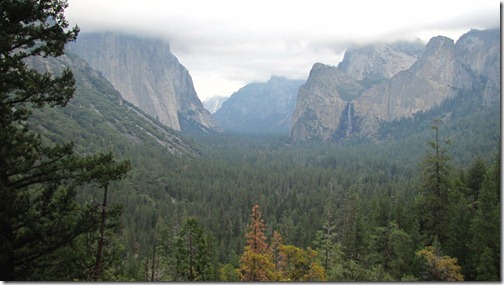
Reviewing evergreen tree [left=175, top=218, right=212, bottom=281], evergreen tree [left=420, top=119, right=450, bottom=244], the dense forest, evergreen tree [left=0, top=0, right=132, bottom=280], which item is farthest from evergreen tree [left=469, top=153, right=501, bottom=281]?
evergreen tree [left=0, top=0, right=132, bottom=280]

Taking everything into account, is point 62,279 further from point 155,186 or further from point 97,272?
point 155,186

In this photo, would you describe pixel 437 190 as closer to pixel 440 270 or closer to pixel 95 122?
pixel 440 270

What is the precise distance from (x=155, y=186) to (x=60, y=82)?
97.8 meters

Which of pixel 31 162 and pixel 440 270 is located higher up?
pixel 31 162

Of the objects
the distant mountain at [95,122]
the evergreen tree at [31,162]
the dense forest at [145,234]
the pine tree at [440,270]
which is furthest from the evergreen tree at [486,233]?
the distant mountain at [95,122]

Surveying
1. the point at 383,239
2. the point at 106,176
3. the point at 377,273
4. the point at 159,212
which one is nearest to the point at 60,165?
the point at 106,176

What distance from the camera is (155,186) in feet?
347

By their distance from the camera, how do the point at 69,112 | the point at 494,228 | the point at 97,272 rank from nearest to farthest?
the point at 97,272, the point at 494,228, the point at 69,112

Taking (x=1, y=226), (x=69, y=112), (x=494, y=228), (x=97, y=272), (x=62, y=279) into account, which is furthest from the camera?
(x=69, y=112)

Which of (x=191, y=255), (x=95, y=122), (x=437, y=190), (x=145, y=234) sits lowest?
(x=145, y=234)

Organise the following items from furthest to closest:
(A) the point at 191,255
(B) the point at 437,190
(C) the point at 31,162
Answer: (B) the point at 437,190
(A) the point at 191,255
(C) the point at 31,162

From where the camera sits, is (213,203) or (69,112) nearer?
(213,203)

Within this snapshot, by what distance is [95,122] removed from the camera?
15162 centimetres

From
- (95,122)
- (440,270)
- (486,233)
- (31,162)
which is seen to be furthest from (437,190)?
(95,122)
